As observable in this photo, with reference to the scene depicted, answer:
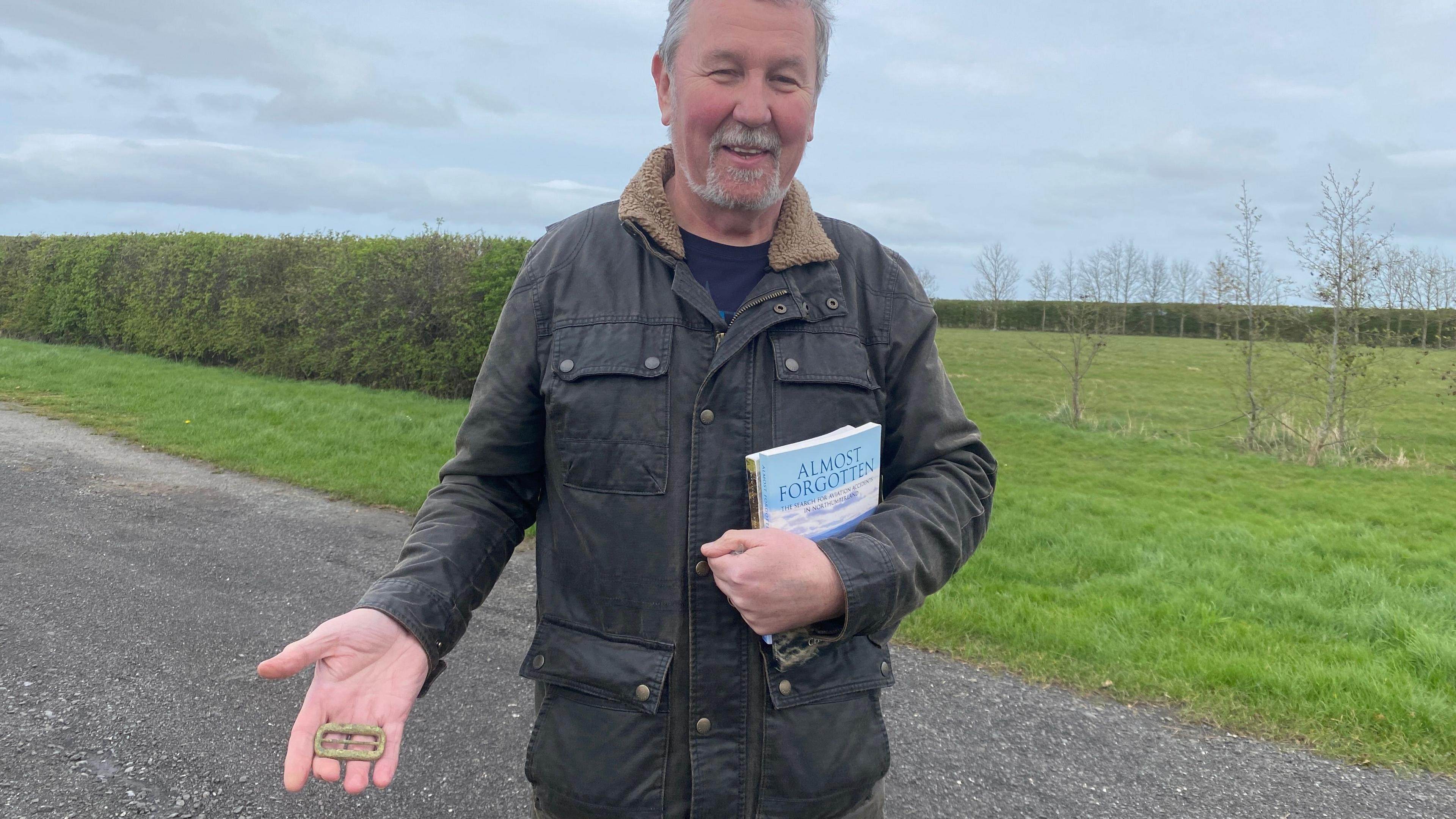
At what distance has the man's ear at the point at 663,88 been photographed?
1.84 meters

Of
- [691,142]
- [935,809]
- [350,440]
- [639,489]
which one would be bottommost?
[935,809]

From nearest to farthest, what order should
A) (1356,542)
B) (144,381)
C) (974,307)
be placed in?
(1356,542)
(144,381)
(974,307)

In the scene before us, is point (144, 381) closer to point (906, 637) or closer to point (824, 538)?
point (906, 637)

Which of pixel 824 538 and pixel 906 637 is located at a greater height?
pixel 824 538

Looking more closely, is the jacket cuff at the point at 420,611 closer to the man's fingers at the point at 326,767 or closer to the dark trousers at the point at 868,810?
the man's fingers at the point at 326,767

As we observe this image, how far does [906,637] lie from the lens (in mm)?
4875

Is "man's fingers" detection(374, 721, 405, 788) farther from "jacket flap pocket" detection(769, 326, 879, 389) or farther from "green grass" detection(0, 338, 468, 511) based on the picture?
"green grass" detection(0, 338, 468, 511)

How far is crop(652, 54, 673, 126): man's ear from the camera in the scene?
72.4 inches

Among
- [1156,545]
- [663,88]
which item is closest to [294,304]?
[1156,545]

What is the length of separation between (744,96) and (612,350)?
53 centimetres

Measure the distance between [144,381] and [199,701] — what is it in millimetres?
12271

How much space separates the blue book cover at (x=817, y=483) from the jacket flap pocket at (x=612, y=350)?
0.27 meters

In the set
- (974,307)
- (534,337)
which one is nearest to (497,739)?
(534,337)

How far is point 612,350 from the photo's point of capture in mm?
1685
